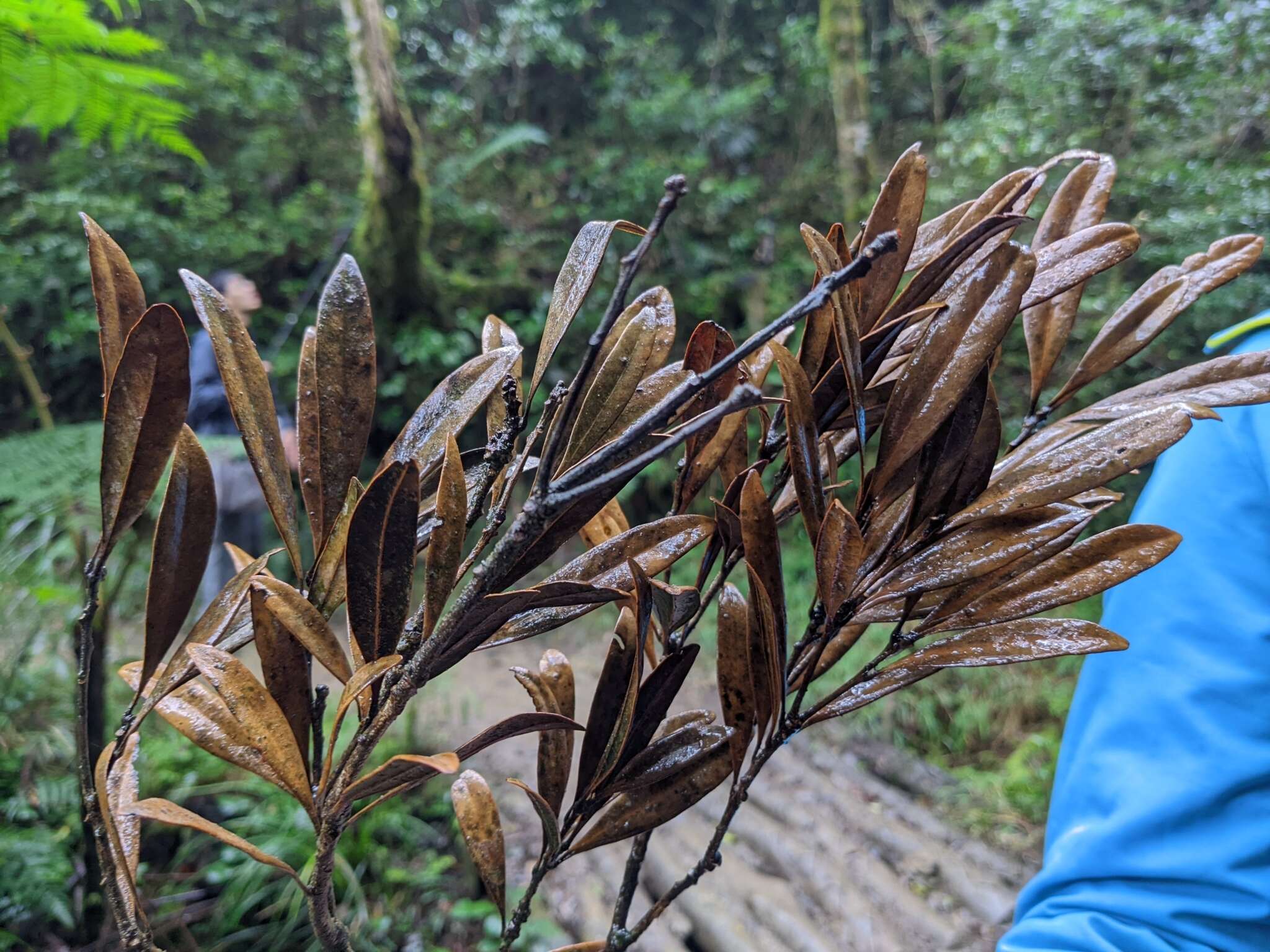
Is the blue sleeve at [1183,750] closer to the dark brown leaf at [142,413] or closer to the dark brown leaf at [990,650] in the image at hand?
the dark brown leaf at [990,650]

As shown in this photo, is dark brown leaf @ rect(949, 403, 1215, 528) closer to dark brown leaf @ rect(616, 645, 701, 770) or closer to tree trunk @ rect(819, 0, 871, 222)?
dark brown leaf @ rect(616, 645, 701, 770)

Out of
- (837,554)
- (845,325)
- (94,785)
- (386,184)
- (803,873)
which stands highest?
(386,184)

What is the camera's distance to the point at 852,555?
32 centimetres

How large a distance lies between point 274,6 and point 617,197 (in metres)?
3.36

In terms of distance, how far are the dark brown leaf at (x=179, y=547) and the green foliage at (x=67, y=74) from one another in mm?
1766

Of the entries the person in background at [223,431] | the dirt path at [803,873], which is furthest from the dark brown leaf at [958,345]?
the person in background at [223,431]

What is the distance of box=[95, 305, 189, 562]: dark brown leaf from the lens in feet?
1.01

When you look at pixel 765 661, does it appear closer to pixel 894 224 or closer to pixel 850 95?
pixel 894 224

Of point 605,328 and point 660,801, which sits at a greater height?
point 605,328

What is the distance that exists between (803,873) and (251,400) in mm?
2042

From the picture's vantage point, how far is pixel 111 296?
1.05ft

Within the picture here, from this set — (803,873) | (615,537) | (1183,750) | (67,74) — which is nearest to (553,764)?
(615,537)

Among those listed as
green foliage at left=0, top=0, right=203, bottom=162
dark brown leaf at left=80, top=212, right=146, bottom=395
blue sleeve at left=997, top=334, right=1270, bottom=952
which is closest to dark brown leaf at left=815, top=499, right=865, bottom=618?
dark brown leaf at left=80, top=212, right=146, bottom=395

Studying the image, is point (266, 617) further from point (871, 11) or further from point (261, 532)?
point (871, 11)
